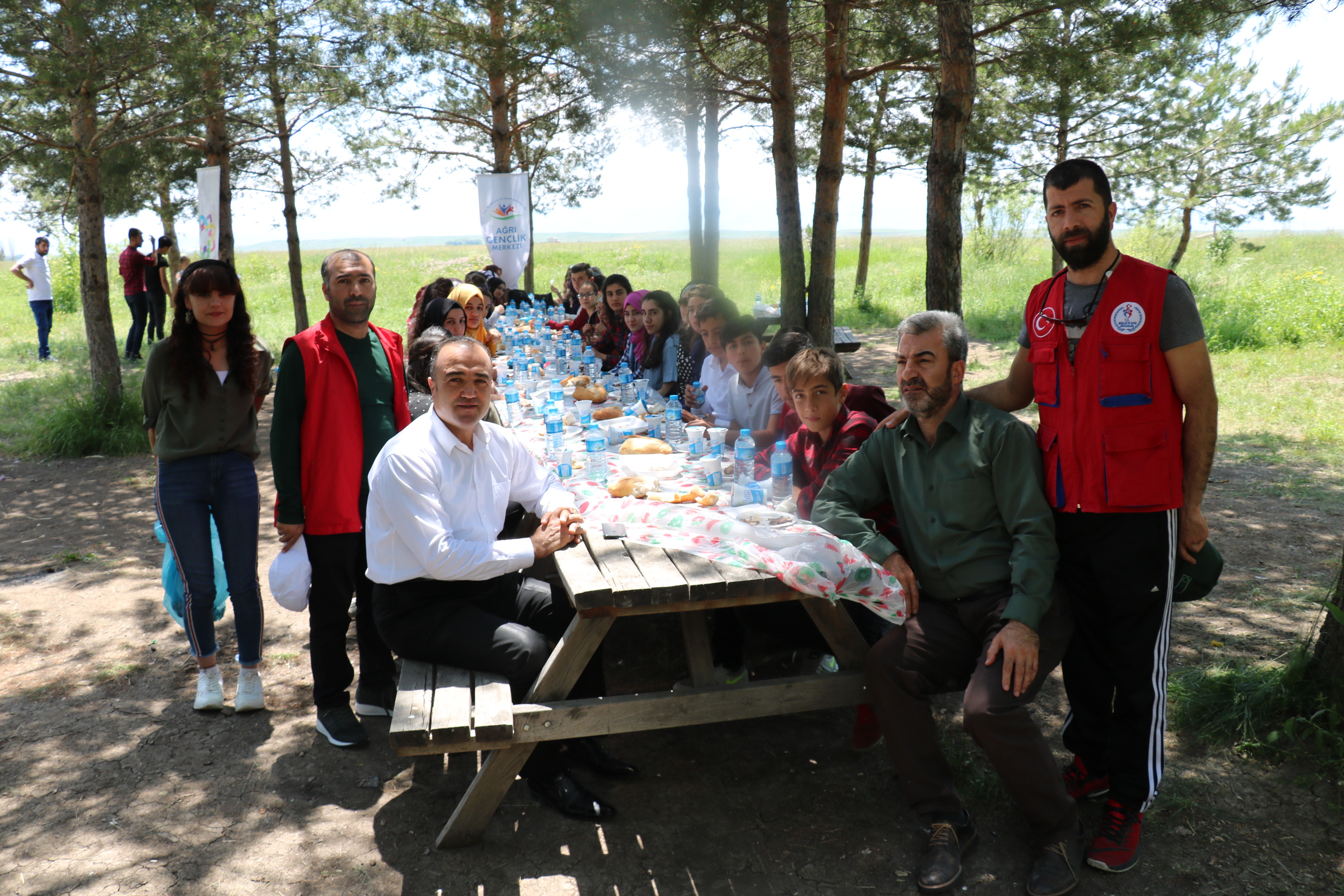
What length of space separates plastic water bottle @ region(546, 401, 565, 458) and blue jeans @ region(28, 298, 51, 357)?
12709mm

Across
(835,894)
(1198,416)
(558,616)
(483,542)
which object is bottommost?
(835,894)

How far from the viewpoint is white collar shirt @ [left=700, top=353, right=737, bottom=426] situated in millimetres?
5141

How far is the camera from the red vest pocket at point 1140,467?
243cm

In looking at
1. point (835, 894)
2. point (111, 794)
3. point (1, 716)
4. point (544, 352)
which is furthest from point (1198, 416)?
point (544, 352)

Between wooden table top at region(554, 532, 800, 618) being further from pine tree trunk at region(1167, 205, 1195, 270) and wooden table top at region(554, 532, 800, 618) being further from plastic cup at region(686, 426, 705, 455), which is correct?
pine tree trunk at region(1167, 205, 1195, 270)

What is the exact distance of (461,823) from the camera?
265 centimetres

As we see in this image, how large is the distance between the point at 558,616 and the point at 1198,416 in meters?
2.08

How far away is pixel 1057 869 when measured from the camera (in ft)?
7.84

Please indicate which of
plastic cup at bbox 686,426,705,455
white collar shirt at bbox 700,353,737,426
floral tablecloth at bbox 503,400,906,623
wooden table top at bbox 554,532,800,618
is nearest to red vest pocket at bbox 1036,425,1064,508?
floral tablecloth at bbox 503,400,906,623

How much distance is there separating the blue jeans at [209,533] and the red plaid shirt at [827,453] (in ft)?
6.96

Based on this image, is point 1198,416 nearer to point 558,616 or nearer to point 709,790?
point 709,790

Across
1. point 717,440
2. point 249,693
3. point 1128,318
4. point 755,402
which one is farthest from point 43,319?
point 1128,318

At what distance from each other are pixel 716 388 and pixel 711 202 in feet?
32.5

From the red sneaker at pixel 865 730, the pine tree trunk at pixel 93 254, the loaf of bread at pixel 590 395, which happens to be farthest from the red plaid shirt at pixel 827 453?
the pine tree trunk at pixel 93 254
